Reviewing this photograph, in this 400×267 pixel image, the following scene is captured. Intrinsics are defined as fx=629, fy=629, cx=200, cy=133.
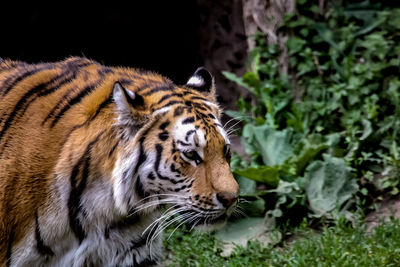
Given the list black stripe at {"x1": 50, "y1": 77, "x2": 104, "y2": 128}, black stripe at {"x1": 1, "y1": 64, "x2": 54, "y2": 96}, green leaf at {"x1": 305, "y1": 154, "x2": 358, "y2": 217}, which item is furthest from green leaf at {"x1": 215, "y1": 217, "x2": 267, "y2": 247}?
black stripe at {"x1": 1, "y1": 64, "x2": 54, "y2": 96}

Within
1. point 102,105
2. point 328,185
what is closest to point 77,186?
point 102,105

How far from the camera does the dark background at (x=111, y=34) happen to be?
8.06 meters

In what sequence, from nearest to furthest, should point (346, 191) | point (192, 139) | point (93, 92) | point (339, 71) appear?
point (192, 139), point (93, 92), point (346, 191), point (339, 71)

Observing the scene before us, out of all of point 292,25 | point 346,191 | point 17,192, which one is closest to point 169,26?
point 292,25

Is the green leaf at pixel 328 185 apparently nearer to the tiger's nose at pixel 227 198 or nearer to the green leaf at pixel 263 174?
the green leaf at pixel 263 174

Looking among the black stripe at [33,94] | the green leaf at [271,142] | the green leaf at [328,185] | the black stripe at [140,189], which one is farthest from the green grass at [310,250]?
the black stripe at [33,94]

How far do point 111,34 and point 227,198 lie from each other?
547cm

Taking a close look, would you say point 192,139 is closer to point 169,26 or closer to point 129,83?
point 129,83

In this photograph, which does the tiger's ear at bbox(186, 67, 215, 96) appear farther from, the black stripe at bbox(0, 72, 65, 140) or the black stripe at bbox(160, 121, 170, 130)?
the black stripe at bbox(0, 72, 65, 140)

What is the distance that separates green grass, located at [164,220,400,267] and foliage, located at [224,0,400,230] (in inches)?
16.5

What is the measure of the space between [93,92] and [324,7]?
353cm

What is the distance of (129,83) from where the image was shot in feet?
11.9

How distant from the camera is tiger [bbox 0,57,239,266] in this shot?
129 inches

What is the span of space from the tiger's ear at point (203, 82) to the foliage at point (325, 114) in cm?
169
